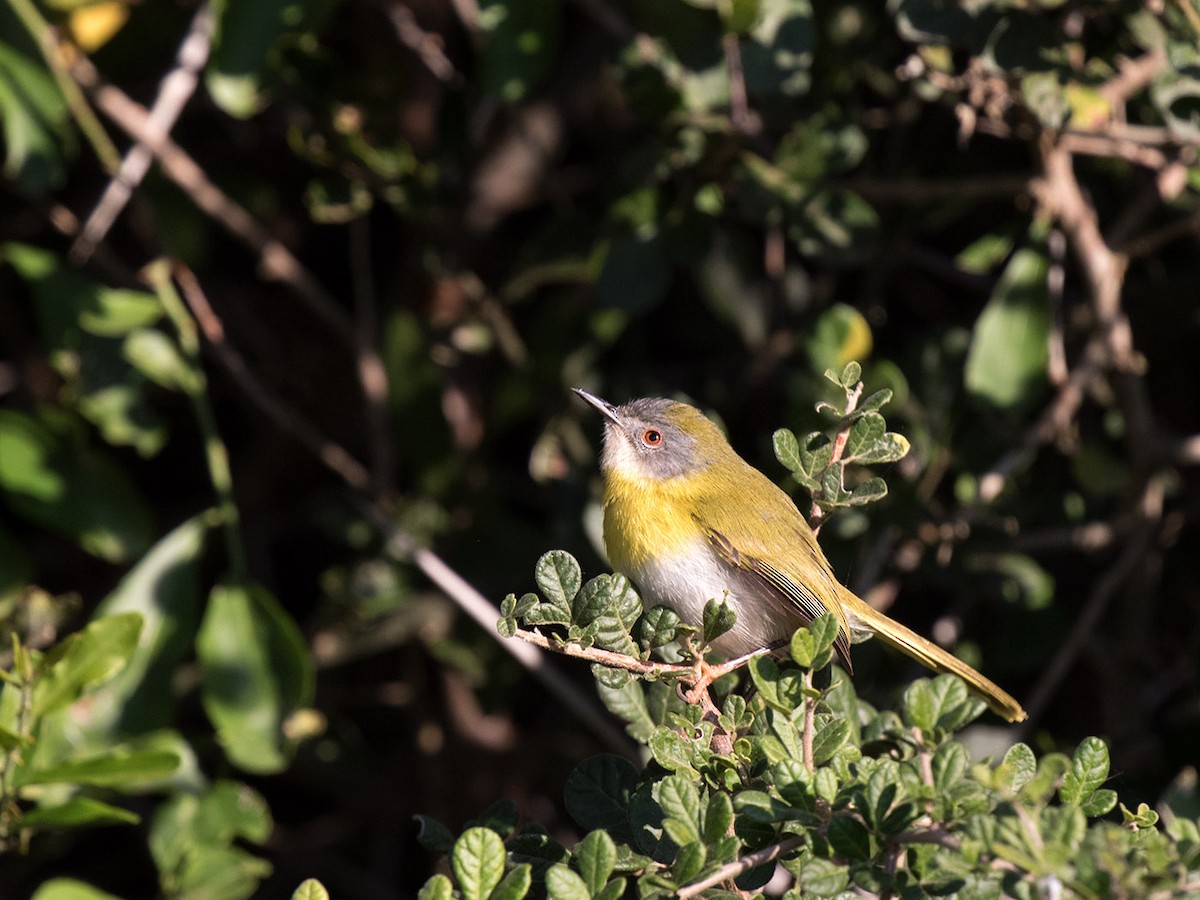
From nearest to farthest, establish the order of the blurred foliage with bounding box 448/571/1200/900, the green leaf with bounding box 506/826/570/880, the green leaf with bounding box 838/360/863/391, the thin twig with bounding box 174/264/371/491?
the blurred foliage with bounding box 448/571/1200/900
the green leaf with bounding box 506/826/570/880
the green leaf with bounding box 838/360/863/391
the thin twig with bounding box 174/264/371/491

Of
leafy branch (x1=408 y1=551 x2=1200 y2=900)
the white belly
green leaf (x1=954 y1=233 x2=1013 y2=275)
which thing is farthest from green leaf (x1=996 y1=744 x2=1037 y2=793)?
green leaf (x1=954 y1=233 x2=1013 y2=275)

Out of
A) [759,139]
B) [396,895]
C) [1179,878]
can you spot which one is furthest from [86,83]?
[1179,878]

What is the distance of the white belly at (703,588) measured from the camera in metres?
3.10

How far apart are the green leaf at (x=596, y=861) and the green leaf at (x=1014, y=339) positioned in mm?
2003

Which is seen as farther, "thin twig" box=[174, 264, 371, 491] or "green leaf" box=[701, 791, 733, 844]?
"thin twig" box=[174, 264, 371, 491]

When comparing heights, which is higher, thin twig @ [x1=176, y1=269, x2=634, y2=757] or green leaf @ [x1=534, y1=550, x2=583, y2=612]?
green leaf @ [x1=534, y1=550, x2=583, y2=612]

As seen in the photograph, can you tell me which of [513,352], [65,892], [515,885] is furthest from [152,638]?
[515,885]

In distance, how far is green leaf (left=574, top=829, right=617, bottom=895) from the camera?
175 centimetres

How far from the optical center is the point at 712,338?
4.35 metres

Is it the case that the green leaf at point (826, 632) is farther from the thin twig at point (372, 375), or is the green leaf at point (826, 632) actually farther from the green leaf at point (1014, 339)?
the thin twig at point (372, 375)

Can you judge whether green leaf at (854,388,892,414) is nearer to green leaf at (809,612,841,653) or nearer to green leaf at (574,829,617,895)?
green leaf at (809,612,841,653)

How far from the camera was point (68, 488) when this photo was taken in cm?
368

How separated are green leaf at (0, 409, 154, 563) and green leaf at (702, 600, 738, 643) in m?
2.15

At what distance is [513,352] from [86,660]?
5.55 feet
